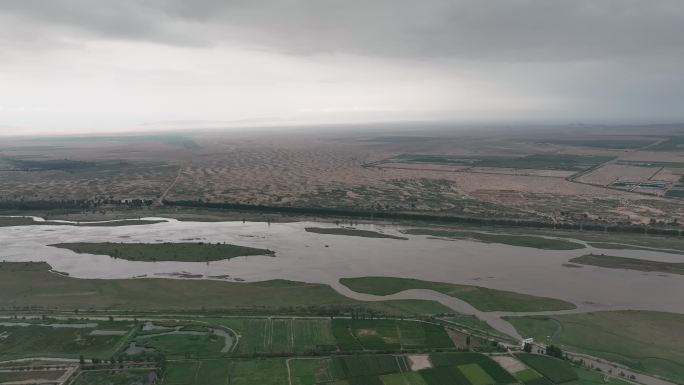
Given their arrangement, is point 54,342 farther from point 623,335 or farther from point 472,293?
point 623,335

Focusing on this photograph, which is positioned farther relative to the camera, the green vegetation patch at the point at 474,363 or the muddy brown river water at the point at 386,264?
the muddy brown river water at the point at 386,264

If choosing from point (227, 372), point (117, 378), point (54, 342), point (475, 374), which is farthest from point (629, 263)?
point (54, 342)

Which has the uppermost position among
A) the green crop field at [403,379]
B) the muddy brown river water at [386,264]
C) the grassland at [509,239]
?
the grassland at [509,239]

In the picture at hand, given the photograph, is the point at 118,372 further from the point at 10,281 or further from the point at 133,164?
the point at 133,164

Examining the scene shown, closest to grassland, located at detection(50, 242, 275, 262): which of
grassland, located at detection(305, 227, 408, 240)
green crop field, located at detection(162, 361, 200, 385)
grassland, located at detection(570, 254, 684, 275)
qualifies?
grassland, located at detection(305, 227, 408, 240)

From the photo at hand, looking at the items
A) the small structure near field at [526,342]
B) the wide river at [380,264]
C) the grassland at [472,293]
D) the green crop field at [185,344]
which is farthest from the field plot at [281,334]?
the small structure near field at [526,342]

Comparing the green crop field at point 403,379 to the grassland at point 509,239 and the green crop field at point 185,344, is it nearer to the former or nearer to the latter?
the green crop field at point 185,344

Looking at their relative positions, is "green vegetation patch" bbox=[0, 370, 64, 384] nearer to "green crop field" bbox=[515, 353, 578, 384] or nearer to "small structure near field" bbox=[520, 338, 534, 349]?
"green crop field" bbox=[515, 353, 578, 384]
